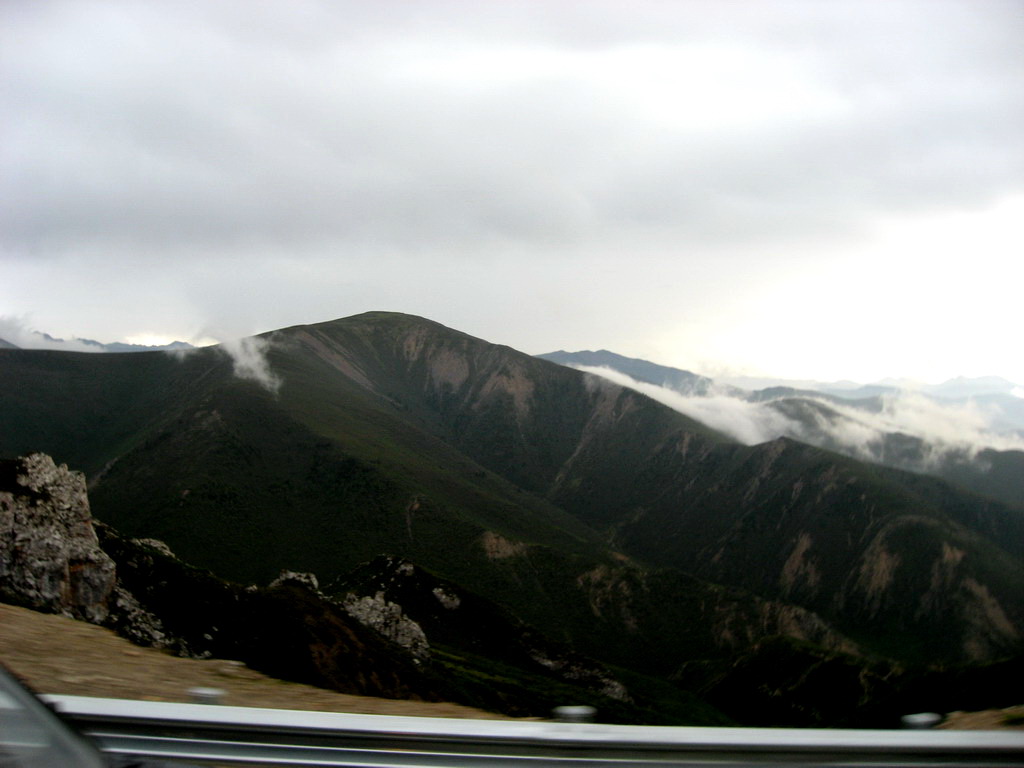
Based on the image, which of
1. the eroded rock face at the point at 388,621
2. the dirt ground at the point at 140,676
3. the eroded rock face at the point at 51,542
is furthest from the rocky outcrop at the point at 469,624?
the dirt ground at the point at 140,676

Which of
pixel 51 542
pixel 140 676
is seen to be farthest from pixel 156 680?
pixel 51 542

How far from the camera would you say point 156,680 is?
8.22 m

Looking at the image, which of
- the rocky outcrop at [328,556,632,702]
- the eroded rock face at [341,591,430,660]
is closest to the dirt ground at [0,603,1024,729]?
the eroded rock face at [341,591,430,660]

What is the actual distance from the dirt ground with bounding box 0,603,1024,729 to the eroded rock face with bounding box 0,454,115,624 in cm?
2014

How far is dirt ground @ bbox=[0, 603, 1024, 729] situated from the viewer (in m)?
7.41

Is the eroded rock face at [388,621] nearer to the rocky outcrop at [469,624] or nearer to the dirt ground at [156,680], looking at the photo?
the rocky outcrop at [469,624]

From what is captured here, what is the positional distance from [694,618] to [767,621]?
58.7ft

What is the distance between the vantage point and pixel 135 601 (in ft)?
113

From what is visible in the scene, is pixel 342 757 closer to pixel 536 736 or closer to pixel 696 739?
pixel 536 736

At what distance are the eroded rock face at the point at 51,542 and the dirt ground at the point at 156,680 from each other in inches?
793

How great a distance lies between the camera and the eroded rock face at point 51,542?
30.9m

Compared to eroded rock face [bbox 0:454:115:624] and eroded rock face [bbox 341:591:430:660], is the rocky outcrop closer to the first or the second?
eroded rock face [bbox 341:591:430:660]

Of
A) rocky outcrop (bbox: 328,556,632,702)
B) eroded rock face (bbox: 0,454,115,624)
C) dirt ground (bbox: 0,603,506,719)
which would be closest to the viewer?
dirt ground (bbox: 0,603,506,719)

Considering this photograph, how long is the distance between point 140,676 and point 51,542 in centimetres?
3546
